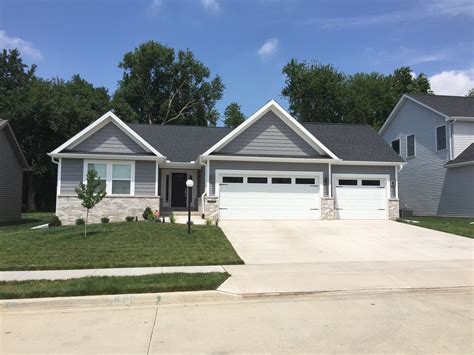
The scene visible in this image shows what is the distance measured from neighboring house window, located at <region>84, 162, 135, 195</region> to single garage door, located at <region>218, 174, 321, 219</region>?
4.13m

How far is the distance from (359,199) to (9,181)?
19.6m

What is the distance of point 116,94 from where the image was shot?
4506 cm

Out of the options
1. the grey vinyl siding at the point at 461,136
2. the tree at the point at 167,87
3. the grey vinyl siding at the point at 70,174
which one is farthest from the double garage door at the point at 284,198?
the tree at the point at 167,87

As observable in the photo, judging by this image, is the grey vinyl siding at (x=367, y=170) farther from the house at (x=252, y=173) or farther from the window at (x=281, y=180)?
the window at (x=281, y=180)

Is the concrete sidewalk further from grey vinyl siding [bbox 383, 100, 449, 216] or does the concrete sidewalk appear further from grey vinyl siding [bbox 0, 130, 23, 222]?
grey vinyl siding [bbox 383, 100, 449, 216]

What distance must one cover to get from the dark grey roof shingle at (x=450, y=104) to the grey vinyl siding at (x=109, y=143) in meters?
17.8

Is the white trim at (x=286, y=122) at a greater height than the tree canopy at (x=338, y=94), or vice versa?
the tree canopy at (x=338, y=94)

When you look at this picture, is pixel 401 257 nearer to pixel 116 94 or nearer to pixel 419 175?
pixel 419 175

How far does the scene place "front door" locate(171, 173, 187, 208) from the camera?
2232 centimetres

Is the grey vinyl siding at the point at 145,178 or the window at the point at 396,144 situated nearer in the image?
the grey vinyl siding at the point at 145,178

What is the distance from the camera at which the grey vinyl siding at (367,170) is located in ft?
65.6

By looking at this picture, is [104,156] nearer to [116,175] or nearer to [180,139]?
[116,175]

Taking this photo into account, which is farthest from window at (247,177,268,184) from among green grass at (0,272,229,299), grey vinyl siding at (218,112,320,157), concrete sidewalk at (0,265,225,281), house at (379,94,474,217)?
house at (379,94,474,217)

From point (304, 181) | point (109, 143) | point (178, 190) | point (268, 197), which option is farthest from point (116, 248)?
point (178, 190)
